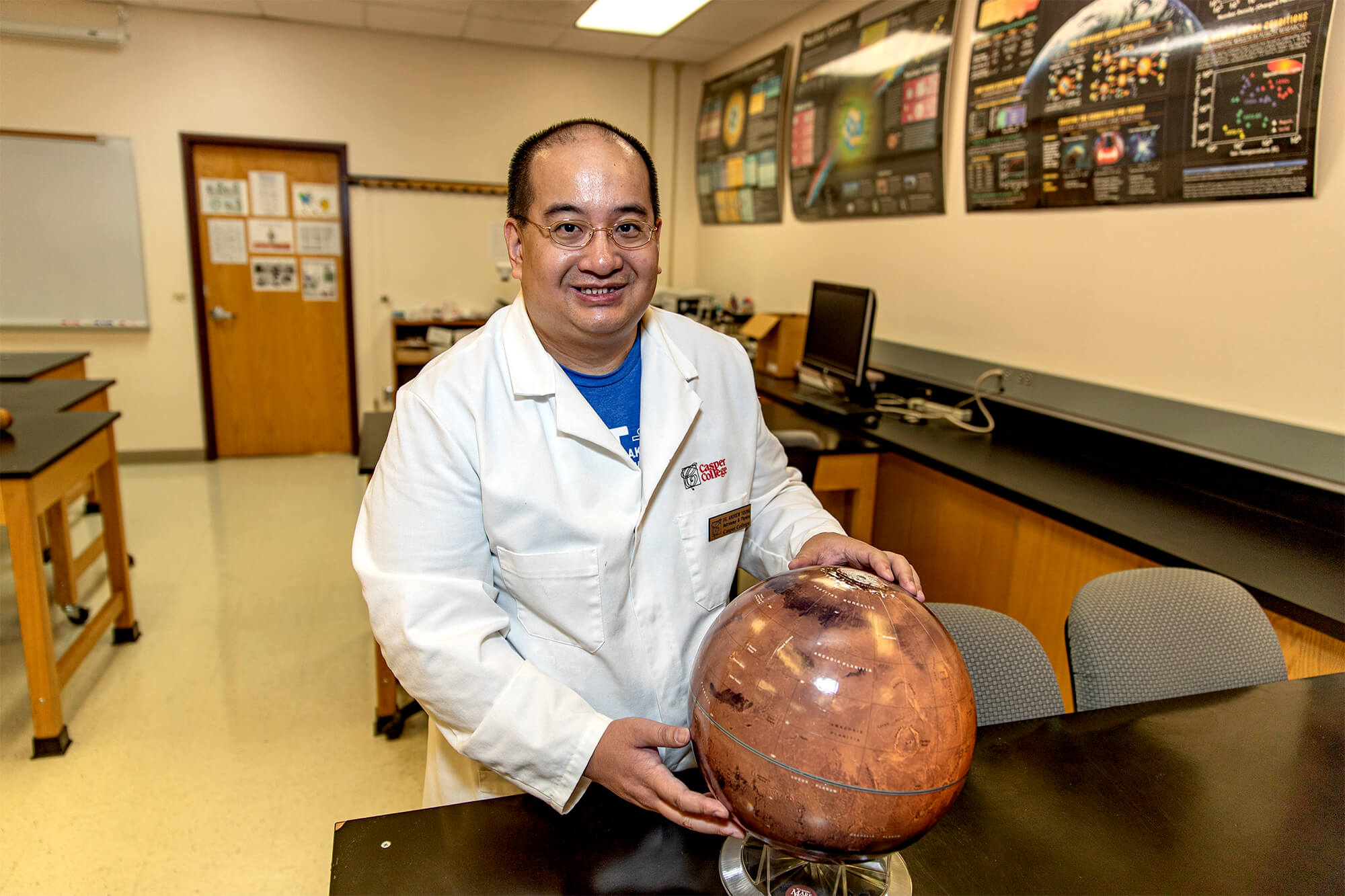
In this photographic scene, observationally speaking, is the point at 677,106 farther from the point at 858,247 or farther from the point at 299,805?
the point at 299,805

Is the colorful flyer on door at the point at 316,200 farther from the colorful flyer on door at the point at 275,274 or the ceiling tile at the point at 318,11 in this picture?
the ceiling tile at the point at 318,11

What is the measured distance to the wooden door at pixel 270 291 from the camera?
4.98m

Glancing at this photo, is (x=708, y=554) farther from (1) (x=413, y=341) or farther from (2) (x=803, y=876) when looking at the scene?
(1) (x=413, y=341)

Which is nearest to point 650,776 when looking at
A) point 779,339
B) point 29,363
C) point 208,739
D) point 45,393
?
point 208,739

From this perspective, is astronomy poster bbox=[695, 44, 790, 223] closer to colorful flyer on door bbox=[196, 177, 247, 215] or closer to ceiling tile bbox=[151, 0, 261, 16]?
ceiling tile bbox=[151, 0, 261, 16]

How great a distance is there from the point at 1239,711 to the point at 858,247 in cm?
306

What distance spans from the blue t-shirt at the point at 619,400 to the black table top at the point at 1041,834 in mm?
480

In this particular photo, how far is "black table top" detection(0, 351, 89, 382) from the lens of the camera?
11.0 feet

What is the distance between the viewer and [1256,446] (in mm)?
2072

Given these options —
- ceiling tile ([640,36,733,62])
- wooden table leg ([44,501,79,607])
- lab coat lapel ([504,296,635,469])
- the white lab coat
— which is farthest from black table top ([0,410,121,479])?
ceiling tile ([640,36,733,62])

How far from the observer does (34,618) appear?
218cm

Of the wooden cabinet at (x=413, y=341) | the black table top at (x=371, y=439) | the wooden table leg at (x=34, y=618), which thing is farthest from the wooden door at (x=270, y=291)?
the wooden table leg at (x=34, y=618)

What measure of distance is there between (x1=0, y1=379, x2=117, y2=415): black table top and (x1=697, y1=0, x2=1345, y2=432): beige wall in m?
3.36

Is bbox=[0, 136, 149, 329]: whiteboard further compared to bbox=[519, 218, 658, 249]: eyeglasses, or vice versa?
bbox=[0, 136, 149, 329]: whiteboard
